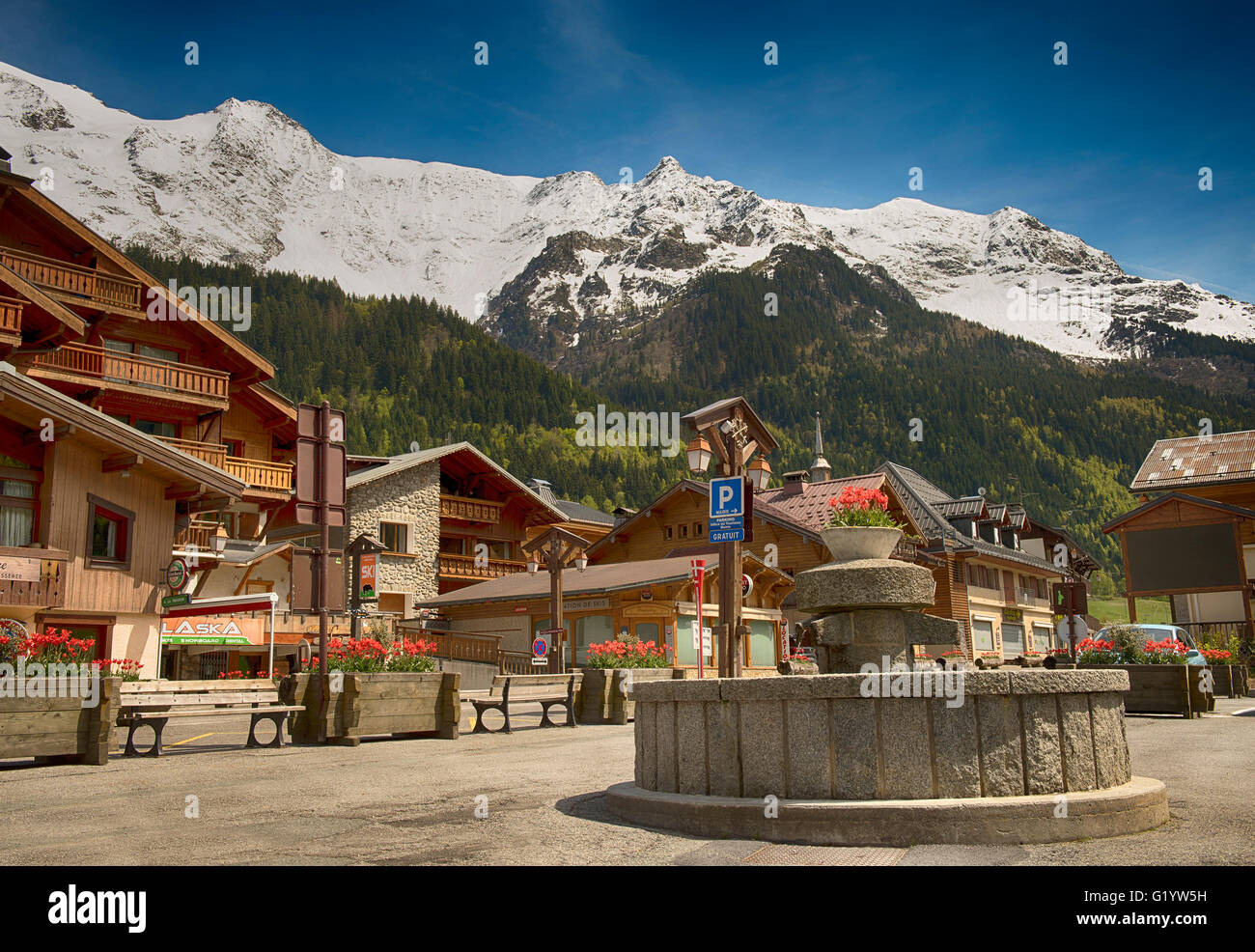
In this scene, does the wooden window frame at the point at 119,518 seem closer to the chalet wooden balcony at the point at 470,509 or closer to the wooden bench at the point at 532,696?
the wooden bench at the point at 532,696

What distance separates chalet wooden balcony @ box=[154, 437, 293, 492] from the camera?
33.3 meters

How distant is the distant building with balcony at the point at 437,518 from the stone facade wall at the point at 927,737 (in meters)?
34.4

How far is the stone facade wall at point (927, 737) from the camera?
682 centimetres

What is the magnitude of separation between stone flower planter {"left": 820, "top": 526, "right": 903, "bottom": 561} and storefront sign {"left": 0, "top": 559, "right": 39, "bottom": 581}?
17254 mm

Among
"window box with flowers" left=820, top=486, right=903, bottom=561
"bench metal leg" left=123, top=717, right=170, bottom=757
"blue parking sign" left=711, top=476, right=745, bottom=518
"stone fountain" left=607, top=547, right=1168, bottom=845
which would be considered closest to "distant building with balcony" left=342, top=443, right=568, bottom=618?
"bench metal leg" left=123, top=717, right=170, bottom=757

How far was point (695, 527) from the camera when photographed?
140 ft

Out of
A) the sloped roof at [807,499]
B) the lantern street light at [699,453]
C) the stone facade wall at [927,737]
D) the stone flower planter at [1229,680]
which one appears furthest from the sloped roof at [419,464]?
the stone facade wall at [927,737]

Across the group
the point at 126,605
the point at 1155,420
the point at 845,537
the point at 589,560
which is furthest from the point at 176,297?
the point at 1155,420

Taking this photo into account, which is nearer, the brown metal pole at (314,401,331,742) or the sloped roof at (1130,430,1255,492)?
the brown metal pole at (314,401,331,742)

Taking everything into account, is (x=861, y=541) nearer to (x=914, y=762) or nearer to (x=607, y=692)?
(x=914, y=762)

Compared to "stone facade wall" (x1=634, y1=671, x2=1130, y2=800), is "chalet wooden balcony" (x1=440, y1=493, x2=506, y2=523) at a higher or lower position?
higher

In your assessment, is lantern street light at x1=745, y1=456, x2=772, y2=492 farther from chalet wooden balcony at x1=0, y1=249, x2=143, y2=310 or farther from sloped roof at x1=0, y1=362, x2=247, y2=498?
chalet wooden balcony at x1=0, y1=249, x2=143, y2=310

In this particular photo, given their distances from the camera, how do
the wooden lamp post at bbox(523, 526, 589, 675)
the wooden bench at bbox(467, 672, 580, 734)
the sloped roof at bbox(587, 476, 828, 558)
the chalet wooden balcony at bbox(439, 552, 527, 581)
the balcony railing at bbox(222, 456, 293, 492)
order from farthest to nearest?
1. the chalet wooden balcony at bbox(439, 552, 527, 581)
2. the sloped roof at bbox(587, 476, 828, 558)
3. the balcony railing at bbox(222, 456, 293, 492)
4. the wooden lamp post at bbox(523, 526, 589, 675)
5. the wooden bench at bbox(467, 672, 580, 734)
